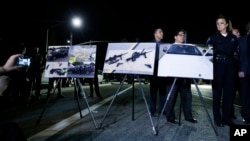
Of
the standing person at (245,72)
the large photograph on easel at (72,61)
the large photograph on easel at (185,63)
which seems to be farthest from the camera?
the standing person at (245,72)

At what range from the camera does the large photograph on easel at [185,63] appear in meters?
6.35

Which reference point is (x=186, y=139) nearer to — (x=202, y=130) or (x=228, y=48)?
(x=202, y=130)

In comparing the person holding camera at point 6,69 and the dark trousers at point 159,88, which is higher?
the person holding camera at point 6,69

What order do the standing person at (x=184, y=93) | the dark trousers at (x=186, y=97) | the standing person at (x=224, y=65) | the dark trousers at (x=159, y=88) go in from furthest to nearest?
the dark trousers at (x=159, y=88) < the dark trousers at (x=186, y=97) < the standing person at (x=184, y=93) < the standing person at (x=224, y=65)

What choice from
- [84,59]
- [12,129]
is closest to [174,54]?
[84,59]

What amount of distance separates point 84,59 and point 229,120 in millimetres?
3427

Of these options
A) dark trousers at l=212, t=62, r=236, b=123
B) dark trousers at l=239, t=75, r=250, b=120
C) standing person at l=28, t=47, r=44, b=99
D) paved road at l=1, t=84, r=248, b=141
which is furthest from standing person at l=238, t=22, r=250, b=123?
standing person at l=28, t=47, r=44, b=99

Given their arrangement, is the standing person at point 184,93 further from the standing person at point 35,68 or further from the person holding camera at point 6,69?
the standing person at point 35,68

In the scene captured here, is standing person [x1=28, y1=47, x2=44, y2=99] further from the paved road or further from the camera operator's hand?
the camera operator's hand

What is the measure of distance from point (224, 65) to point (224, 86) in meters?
0.48

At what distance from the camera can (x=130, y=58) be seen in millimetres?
6633

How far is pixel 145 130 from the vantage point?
634 centimetres

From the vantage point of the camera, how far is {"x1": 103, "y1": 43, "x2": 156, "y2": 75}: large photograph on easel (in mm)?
6422

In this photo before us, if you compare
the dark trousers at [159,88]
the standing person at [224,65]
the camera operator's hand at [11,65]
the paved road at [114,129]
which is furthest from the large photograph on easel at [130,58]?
the camera operator's hand at [11,65]
